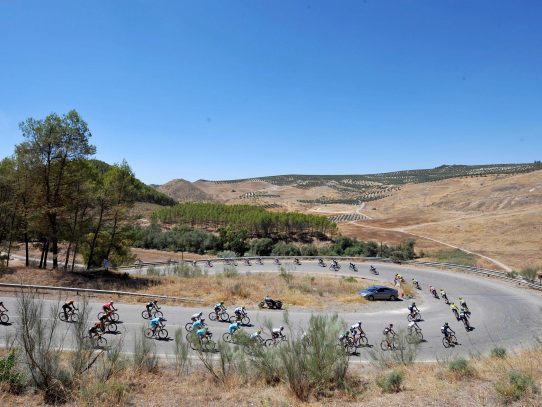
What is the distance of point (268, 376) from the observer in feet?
35.5

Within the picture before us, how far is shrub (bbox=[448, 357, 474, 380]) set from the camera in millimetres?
10367

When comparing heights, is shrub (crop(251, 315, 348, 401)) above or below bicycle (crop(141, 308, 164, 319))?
above

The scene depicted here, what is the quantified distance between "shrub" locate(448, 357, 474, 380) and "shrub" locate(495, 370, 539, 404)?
5.40ft

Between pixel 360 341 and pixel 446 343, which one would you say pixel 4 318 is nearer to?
pixel 360 341

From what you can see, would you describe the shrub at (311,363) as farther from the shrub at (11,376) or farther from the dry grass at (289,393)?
the shrub at (11,376)

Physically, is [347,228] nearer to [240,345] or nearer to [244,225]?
[244,225]

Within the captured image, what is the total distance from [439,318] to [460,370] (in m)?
16.4

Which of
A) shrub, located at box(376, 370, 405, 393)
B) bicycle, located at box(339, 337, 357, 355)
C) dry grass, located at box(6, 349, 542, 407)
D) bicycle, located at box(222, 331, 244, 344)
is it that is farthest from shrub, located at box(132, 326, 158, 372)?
bicycle, located at box(339, 337, 357, 355)

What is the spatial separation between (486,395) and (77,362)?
10052 millimetres

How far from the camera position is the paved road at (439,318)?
17781mm

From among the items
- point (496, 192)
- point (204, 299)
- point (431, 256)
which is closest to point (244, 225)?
point (431, 256)

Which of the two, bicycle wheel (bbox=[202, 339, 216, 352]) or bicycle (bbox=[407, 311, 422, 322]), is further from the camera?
bicycle (bbox=[407, 311, 422, 322])

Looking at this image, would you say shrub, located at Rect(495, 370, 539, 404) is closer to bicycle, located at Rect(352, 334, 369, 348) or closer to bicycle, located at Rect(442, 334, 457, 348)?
bicycle, located at Rect(352, 334, 369, 348)

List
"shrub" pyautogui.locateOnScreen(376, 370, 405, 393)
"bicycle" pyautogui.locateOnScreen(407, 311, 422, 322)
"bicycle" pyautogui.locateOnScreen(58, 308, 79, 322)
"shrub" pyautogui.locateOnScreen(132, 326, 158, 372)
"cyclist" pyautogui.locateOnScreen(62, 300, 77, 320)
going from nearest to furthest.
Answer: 1. "shrub" pyautogui.locateOnScreen(376, 370, 405, 393)
2. "shrub" pyautogui.locateOnScreen(132, 326, 158, 372)
3. "cyclist" pyautogui.locateOnScreen(62, 300, 77, 320)
4. "bicycle" pyautogui.locateOnScreen(58, 308, 79, 322)
5. "bicycle" pyautogui.locateOnScreen(407, 311, 422, 322)
